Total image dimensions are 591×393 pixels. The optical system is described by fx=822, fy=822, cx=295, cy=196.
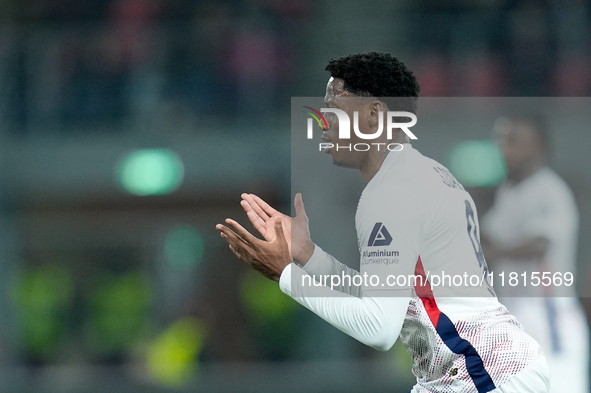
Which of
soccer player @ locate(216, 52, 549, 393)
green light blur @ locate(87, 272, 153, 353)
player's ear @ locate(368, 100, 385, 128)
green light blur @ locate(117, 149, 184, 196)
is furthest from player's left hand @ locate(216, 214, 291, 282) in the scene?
green light blur @ locate(117, 149, 184, 196)

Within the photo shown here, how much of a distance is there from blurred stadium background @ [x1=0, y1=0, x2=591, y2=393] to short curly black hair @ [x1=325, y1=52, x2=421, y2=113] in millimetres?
4560

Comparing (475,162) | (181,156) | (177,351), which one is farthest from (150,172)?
(475,162)

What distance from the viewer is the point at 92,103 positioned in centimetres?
816

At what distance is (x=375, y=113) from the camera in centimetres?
277

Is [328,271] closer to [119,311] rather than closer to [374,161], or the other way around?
[374,161]

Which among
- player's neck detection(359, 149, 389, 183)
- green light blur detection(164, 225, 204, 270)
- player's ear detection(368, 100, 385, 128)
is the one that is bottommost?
green light blur detection(164, 225, 204, 270)

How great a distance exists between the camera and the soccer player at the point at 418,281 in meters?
2.46

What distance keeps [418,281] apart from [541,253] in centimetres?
248

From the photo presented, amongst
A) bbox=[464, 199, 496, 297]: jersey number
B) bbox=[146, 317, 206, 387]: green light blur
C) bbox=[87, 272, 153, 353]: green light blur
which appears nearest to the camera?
bbox=[464, 199, 496, 297]: jersey number

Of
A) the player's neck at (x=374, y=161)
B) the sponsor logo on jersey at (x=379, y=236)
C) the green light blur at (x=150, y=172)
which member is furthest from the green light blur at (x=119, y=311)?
the sponsor logo on jersey at (x=379, y=236)

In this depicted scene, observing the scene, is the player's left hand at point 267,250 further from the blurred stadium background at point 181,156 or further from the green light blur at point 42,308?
the green light blur at point 42,308

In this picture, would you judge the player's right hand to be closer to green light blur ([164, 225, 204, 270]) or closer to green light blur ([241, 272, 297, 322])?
green light blur ([241, 272, 297, 322])

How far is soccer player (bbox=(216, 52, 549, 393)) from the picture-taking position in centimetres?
246

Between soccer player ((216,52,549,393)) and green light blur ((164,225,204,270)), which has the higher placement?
soccer player ((216,52,549,393))
